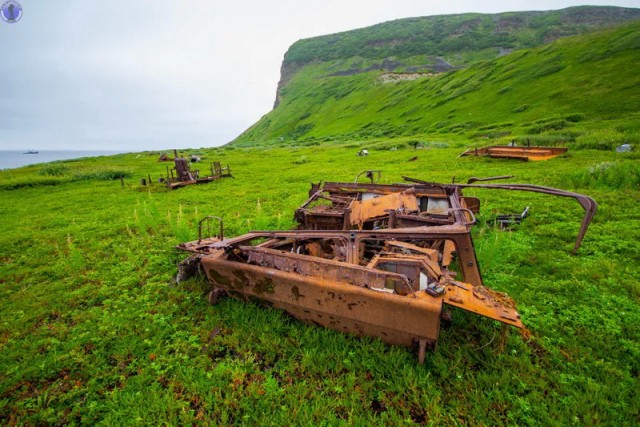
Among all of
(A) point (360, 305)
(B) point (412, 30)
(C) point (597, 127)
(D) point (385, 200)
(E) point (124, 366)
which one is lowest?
(E) point (124, 366)

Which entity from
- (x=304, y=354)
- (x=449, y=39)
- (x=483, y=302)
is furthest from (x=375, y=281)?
(x=449, y=39)

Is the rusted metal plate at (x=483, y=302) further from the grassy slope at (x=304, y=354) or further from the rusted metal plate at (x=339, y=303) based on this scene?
the grassy slope at (x=304, y=354)

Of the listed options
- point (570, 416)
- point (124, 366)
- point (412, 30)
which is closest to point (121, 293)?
point (124, 366)

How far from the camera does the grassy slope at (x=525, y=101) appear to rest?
88.4 feet

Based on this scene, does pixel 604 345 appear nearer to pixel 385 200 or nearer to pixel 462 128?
pixel 385 200

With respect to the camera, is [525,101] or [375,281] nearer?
[375,281]

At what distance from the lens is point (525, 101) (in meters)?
40.0

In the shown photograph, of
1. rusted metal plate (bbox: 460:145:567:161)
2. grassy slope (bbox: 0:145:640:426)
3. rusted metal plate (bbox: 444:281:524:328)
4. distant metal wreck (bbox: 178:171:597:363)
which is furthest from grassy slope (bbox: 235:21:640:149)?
rusted metal plate (bbox: 444:281:524:328)

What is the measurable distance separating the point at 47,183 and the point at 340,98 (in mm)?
91987

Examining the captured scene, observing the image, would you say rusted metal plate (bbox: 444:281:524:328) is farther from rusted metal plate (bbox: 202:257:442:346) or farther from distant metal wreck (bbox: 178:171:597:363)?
rusted metal plate (bbox: 202:257:442:346)

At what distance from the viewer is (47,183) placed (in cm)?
2052

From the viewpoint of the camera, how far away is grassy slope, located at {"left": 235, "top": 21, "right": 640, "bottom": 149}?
26.9 m

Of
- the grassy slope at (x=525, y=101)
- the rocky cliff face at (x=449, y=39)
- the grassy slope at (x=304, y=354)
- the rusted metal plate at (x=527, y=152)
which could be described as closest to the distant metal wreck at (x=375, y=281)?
the grassy slope at (x=304, y=354)

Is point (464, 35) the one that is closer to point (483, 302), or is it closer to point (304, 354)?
point (483, 302)
